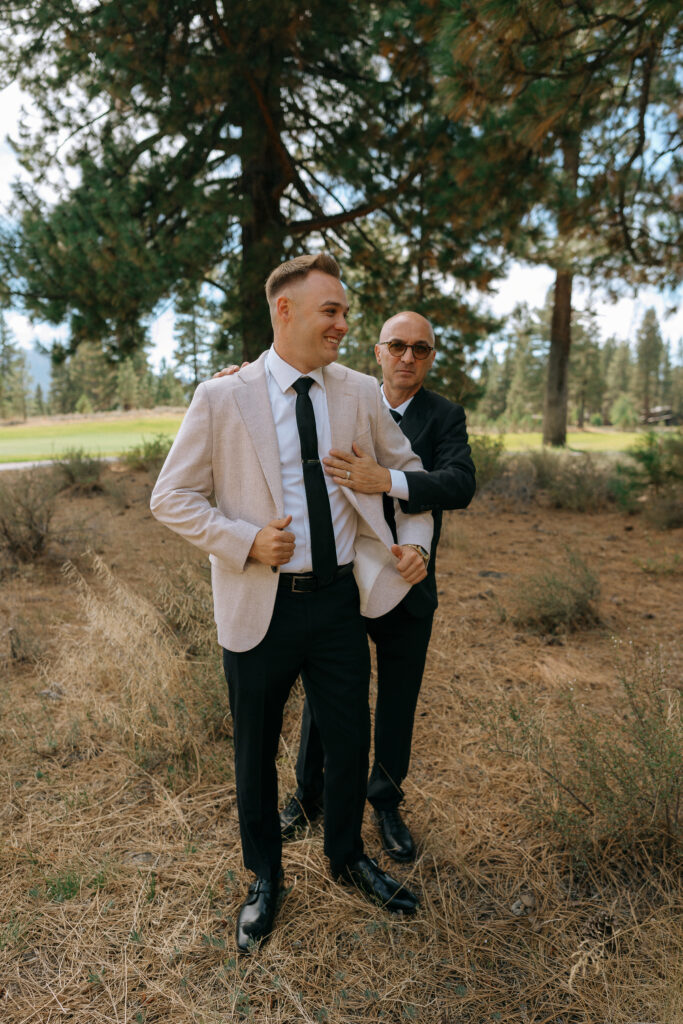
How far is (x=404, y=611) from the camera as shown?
2.44 m

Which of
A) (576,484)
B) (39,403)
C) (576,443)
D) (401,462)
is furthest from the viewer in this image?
(39,403)

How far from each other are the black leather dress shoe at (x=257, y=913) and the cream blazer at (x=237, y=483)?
0.89 m

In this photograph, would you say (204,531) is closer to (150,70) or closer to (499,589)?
(499,589)

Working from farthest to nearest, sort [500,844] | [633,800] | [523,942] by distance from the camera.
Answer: [500,844] → [633,800] → [523,942]

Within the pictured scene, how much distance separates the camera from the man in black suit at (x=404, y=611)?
238 centimetres

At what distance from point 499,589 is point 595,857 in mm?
3417

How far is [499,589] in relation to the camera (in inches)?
225

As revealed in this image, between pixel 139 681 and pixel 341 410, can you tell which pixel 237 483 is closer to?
pixel 341 410

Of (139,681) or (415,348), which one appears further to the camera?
(139,681)

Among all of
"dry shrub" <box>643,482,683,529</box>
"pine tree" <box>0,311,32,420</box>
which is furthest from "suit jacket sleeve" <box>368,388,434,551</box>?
"pine tree" <box>0,311,32,420</box>

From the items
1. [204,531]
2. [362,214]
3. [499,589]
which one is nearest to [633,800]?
[204,531]

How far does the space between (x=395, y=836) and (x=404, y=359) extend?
1.82 metres

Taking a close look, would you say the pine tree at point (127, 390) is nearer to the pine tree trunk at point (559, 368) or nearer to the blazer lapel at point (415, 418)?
the pine tree trunk at point (559, 368)

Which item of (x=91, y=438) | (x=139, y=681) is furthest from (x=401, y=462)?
(x=91, y=438)
